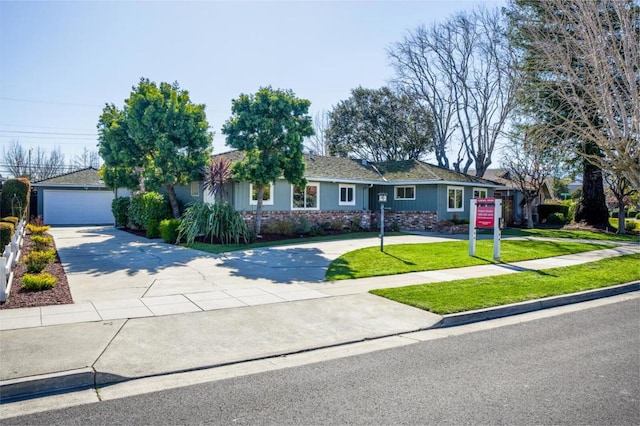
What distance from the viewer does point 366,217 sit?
83.8 feet

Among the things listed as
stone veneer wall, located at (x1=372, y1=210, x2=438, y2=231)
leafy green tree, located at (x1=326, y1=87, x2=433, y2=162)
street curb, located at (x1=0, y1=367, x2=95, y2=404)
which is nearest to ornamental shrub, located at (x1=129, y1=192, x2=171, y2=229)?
stone veneer wall, located at (x1=372, y1=210, x2=438, y2=231)

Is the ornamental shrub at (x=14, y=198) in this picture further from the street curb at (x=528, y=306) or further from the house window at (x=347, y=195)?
the street curb at (x=528, y=306)

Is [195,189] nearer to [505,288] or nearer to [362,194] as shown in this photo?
[362,194]

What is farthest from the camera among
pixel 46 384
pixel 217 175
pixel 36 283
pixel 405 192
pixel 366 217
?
pixel 405 192

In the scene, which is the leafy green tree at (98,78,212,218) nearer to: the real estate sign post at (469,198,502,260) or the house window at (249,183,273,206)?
the house window at (249,183,273,206)

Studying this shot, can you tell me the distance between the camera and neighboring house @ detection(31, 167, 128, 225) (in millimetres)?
28516

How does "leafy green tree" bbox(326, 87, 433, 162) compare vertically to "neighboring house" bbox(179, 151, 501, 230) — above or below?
above

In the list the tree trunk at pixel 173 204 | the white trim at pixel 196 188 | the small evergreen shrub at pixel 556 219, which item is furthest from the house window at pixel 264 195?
the small evergreen shrub at pixel 556 219

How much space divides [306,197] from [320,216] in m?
1.29

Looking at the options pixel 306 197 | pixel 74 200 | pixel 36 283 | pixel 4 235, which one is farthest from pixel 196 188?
pixel 36 283

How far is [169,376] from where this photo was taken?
501 centimetres

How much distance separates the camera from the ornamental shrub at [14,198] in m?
20.6

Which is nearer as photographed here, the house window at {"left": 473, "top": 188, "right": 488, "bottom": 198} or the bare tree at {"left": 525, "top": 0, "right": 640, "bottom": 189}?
the bare tree at {"left": 525, "top": 0, "right": 640, "bottom": 189}

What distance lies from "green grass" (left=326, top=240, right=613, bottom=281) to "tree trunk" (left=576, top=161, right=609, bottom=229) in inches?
411
